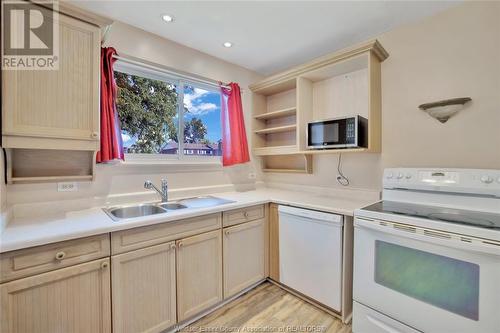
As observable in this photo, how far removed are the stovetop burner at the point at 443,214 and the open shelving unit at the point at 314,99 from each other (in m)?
0.54

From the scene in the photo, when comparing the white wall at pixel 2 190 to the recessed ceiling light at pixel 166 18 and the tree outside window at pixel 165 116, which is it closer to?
the tree outside window at pixel 165 116

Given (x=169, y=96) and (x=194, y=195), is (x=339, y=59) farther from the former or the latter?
(x=194, y=195)

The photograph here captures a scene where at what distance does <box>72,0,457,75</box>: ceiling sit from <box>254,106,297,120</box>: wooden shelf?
632 millimetres

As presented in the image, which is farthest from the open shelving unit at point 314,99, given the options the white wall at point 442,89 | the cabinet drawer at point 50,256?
the cabinet drawer at point 50,256

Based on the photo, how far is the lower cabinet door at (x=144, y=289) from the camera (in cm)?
140

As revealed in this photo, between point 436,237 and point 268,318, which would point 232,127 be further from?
point 436,237

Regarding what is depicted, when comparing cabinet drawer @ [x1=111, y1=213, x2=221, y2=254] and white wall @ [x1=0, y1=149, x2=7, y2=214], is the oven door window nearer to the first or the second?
cabinet drawer @ [x1=111, y1=213, x2=221, y2=254]

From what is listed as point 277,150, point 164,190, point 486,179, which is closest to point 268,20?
point 277,150

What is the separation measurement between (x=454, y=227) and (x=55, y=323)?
2.22m

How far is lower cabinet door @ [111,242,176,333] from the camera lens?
1.40 m

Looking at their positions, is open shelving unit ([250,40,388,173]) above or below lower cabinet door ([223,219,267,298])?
above

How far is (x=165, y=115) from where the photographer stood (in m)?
2.36

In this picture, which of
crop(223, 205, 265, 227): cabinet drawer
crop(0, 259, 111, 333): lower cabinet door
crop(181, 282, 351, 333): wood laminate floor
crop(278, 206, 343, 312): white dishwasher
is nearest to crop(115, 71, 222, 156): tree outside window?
crop(223, 205, 265, 227): cabinet drawer

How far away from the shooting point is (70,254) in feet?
4.07
